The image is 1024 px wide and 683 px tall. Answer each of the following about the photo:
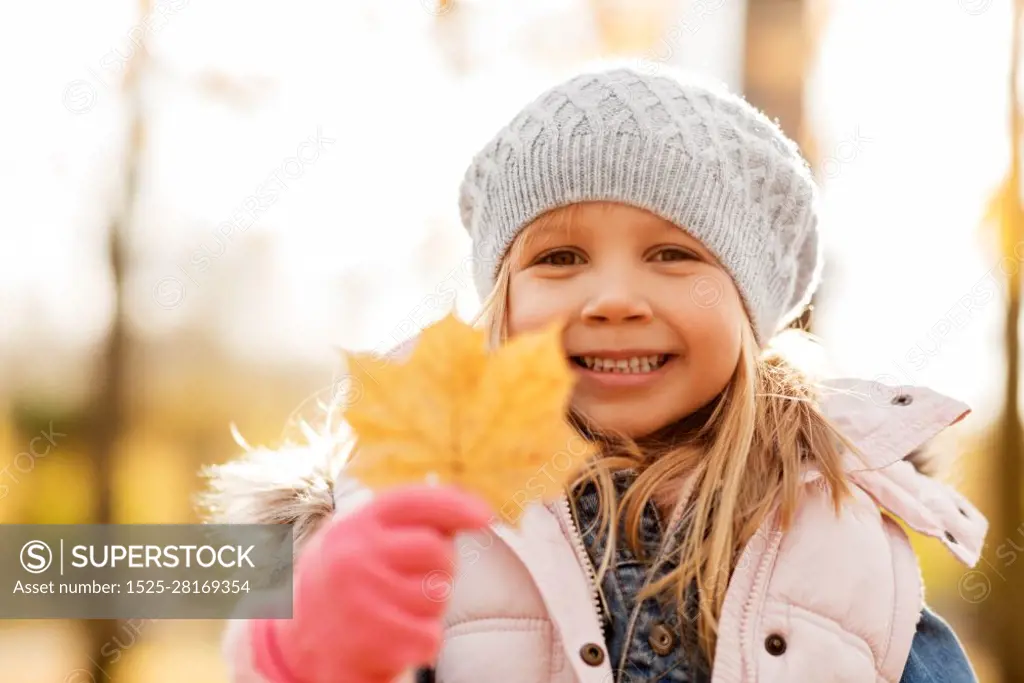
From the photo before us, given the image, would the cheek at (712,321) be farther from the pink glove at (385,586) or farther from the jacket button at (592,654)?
the pink glove at (385,586)

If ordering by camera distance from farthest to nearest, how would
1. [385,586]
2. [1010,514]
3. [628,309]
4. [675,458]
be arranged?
[1010,514], [675,458], [628,309], [385,586]

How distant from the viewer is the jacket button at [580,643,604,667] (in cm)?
116

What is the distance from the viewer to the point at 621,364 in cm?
134

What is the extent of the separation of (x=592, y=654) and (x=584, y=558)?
0.13 metres

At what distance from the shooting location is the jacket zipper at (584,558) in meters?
1.21

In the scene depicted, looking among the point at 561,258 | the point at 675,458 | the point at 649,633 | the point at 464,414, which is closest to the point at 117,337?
the point at 561,258

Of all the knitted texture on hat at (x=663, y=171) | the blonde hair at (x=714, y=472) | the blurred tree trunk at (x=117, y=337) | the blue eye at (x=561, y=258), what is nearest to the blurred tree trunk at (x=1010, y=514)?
the knitted texture on hat at (x=663, y=171)

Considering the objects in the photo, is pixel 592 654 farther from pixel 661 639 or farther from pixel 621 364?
pixel 621 364

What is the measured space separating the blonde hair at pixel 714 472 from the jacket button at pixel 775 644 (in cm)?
7

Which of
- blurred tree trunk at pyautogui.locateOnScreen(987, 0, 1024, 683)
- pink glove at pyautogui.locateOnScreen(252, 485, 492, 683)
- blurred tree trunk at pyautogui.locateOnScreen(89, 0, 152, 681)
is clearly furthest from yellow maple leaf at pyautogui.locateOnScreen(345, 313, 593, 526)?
blurred tree trunk at pyautogui.locateOnScreen(987, 0, 1024, 683)

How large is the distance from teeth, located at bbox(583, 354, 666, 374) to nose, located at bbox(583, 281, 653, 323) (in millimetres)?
68

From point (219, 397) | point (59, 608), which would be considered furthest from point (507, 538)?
point (59, 608)

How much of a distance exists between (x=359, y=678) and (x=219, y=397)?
322 centimetres

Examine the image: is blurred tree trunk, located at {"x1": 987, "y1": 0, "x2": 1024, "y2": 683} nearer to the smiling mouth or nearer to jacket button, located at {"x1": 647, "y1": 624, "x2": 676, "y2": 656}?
the smiling mouth
